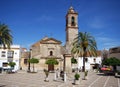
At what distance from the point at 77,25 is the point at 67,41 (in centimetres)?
567

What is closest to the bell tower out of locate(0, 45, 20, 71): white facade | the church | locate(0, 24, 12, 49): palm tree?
the church

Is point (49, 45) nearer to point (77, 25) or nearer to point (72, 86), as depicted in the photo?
point (77, 25)

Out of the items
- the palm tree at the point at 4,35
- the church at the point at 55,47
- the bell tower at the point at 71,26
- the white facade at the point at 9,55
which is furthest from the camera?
the bell tower at the point at 71,26

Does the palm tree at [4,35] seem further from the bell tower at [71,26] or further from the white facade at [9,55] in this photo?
the bell tower at [71,26]

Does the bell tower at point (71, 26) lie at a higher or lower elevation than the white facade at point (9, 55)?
higher

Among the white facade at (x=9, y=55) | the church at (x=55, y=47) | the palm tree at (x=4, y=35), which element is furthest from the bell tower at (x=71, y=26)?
the palm tree at (x=4, y=35)

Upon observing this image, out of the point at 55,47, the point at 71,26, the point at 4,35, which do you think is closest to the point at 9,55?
the point at 55,47

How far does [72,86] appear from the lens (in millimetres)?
18844

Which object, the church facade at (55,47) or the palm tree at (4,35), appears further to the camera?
the church facade at (55,47)

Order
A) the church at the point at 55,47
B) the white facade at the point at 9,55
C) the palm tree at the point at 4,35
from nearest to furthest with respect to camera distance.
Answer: the palm tree at the point at 4,35
the white facade at the point at 9,55
the church at the point at 55,47

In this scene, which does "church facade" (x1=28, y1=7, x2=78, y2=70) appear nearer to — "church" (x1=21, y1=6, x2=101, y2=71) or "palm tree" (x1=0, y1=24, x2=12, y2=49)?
"church" (x1=21, y1=6, x2=101, y2=71)

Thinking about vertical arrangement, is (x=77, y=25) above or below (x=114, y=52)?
above

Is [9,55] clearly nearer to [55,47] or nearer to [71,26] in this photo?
[55,47]

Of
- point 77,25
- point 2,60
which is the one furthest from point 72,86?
point 77,25
